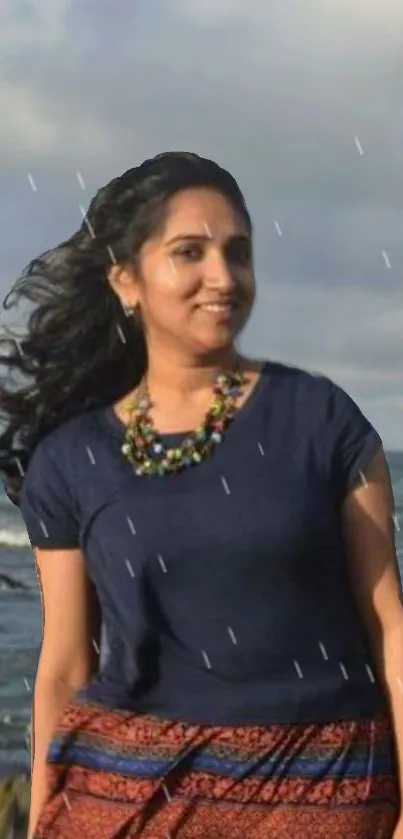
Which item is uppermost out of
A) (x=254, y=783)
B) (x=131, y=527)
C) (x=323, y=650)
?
(x=131, y=527)

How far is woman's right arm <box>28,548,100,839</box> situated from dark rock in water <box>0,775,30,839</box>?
9.91ft

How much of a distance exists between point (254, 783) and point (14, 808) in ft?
11.7

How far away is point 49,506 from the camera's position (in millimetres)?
2832

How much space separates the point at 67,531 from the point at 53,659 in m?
0.26

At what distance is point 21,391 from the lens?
3076 mm

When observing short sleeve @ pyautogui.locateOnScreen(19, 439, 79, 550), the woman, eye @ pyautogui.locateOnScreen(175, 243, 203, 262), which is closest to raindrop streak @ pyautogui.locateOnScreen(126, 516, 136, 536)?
the woman

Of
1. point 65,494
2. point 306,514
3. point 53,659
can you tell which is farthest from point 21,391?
point 306,514

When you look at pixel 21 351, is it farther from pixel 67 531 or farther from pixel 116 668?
pixel 116 668

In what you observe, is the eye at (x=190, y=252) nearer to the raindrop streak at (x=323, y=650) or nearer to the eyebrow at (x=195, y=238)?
the eyebrow at (x=195, y=238)

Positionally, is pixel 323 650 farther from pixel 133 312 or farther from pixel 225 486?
pixel 133 312

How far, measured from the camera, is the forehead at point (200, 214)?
2.73 metres

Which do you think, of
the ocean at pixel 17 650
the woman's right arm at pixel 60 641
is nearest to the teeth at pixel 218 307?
the woman's right arm at pixel 60 641

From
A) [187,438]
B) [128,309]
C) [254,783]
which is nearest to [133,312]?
[128,309]

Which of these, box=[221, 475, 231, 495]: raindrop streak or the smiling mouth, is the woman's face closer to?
the smiling mouth
